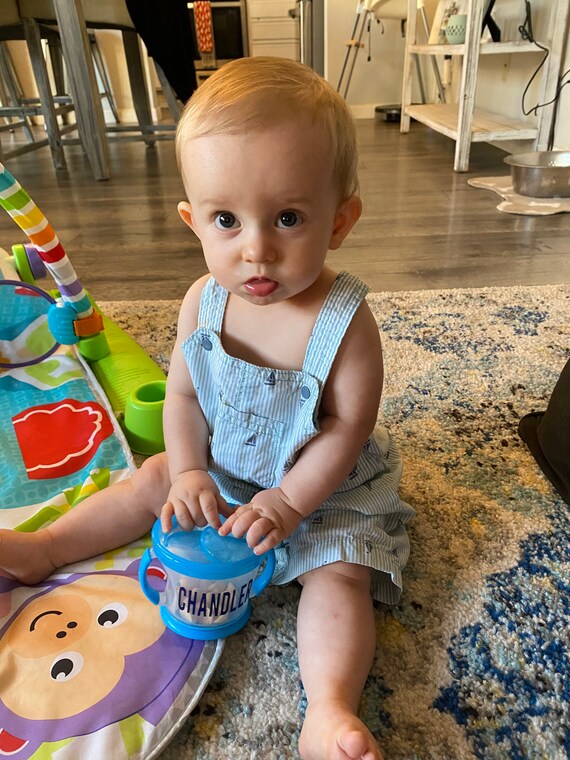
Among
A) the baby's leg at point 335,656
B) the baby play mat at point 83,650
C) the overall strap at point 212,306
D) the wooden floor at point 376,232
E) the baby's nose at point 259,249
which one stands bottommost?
the wooden floor at point 376,232

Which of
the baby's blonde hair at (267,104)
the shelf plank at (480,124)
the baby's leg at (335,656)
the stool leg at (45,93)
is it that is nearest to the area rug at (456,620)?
the baby's leg at (335,656)

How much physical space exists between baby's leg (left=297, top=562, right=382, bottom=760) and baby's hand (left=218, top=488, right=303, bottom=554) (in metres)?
0.07

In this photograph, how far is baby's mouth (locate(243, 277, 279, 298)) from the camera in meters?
0.50

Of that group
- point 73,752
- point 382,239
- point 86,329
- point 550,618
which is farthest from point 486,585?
point 382,239

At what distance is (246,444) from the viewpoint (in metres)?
0.61

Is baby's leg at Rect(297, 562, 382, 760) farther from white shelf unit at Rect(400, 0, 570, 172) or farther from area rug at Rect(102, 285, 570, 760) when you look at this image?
white shelf unit at Rect(400, 0, 570, 172)

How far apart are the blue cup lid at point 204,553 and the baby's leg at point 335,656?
2.7 inches

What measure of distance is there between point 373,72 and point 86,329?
3.68 metres

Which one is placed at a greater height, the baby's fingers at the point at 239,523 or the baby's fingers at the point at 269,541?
the baby's fingers at the point at 239,523

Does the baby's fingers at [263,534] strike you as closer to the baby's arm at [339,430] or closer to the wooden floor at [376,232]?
the baby's arm at [339,430]

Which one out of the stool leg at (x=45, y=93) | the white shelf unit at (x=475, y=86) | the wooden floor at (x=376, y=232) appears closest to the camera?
the wooden floor at (x=376, y=232)

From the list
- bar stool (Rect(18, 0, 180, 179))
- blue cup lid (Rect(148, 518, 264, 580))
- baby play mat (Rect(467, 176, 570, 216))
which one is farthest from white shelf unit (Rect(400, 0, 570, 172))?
blue cup lid (Rect(148, 518, 264, 580))

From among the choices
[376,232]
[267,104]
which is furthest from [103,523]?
[376,232]

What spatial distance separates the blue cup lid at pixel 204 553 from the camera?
0.52 m
